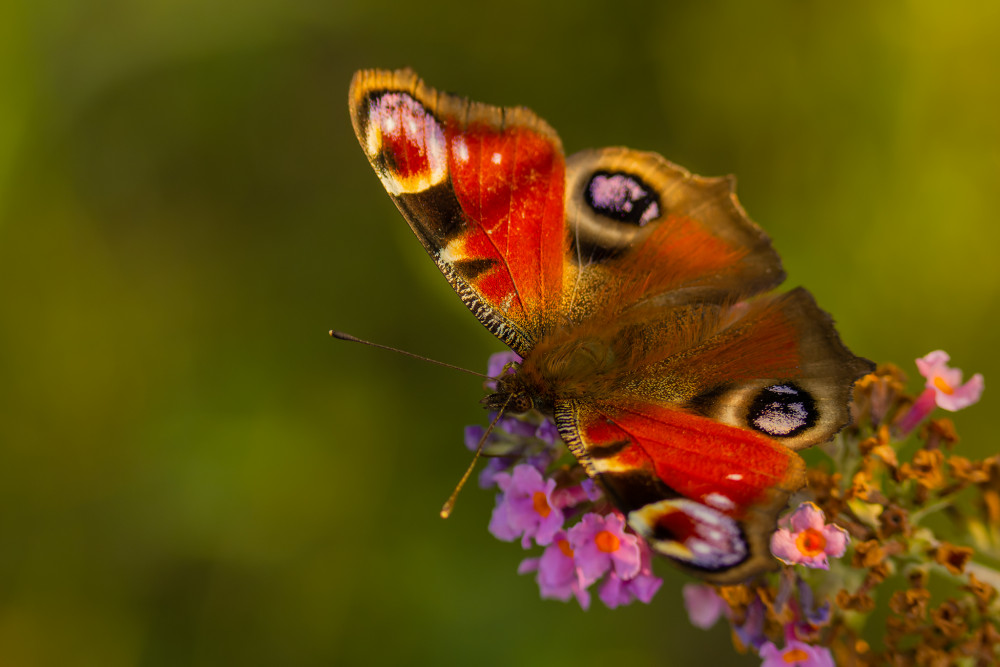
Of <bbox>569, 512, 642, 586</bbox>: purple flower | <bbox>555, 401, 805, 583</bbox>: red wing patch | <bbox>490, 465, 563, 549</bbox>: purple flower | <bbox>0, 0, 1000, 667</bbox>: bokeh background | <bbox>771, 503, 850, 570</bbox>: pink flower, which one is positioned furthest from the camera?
<bbox>0, 0, 1000, 667</bbox>: bokeh background

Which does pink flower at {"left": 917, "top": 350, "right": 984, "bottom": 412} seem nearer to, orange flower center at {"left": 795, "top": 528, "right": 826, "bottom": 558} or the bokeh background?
orange flower center at {"left": 795, "top": 528, "right": 826, "bottom": 558}

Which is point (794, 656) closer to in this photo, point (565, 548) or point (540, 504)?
point (565, 548)

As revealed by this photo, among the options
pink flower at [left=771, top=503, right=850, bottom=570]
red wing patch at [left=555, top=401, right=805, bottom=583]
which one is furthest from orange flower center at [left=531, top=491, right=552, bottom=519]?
pink flower at [left=771, top=503, right=850, bottom=570]

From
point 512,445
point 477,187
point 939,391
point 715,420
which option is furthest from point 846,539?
point 477,187

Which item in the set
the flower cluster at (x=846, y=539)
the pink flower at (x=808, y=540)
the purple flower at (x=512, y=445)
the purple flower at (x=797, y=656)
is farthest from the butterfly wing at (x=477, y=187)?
the purple flower at (x=797, y=656)

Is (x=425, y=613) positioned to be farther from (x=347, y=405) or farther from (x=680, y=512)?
(x=680, y=512)

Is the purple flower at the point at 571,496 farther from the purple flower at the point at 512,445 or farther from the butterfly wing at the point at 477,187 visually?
the butterfly wing at the point at 477,187
